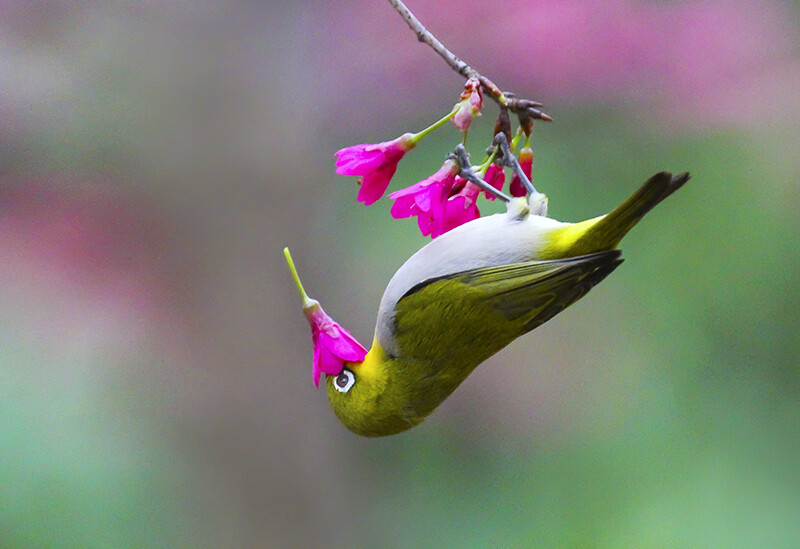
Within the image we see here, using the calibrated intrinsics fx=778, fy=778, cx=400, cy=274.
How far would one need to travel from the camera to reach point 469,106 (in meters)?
0.76

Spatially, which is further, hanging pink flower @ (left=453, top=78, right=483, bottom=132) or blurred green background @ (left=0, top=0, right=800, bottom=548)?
blurred green background @ (left=0, top=0, right=800, bottom=548)

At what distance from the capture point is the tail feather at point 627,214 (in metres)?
0.68

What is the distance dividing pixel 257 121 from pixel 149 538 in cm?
124

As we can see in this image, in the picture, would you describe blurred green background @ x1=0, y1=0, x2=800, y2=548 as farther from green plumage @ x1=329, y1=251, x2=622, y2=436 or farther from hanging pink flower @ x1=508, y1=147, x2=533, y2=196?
green plumage @ x1=329, y1=251, x2=622, y2=436

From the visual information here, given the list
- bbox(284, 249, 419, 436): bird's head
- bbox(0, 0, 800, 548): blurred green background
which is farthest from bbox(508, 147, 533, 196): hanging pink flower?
bbox(0, 0, 800, 548): blurred green background

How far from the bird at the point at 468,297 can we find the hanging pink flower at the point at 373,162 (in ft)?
0.28

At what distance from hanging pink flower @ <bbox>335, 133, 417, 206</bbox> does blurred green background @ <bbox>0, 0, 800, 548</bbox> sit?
4.09 ft

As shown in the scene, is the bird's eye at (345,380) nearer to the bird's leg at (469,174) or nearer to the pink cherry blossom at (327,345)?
the pink cherry blossom at (327,345)

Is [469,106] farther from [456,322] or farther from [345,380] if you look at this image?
[345,380]

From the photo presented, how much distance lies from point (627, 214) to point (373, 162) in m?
0.26

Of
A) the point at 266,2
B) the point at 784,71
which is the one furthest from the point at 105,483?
the point at 784,71

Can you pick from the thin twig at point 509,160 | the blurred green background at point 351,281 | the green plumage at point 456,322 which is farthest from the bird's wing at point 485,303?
the blurred green background at point 351,281

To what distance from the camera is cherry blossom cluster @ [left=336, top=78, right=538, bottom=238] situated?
767 millimetres

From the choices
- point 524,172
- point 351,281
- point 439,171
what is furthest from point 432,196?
point 351,281
